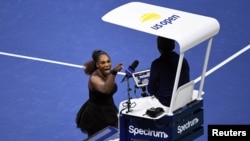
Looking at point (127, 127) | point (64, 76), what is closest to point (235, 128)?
point (127, 127)

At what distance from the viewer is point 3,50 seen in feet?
59.6

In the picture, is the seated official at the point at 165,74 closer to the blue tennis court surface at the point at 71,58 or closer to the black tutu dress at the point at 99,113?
the black tutu dress at the point at 99,113

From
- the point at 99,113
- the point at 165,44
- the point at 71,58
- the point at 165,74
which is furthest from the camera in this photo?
the point at 71,58

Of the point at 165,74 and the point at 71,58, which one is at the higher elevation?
the point at 71,58

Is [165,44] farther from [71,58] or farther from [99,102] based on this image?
[71,58]

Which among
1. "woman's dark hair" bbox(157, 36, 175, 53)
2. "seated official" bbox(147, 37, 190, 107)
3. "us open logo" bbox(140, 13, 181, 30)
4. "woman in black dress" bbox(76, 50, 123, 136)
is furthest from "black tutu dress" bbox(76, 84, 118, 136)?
"us open logo" bbox(140, 13, 181, 30)

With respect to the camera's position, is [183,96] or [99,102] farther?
[99,102]

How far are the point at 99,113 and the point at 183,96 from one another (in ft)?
5.19

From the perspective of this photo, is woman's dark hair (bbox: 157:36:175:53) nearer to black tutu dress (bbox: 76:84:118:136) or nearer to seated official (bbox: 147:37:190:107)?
seated official (bbox: 147:37:190:107)

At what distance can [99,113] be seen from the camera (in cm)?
1353

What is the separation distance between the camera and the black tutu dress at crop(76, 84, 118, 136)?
13531mm

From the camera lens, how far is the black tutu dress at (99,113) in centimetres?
1353

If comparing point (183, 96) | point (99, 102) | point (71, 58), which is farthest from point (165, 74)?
point (71, 58)

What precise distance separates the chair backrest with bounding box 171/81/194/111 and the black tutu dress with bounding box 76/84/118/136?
4.38 ft
